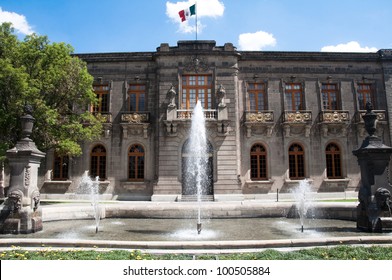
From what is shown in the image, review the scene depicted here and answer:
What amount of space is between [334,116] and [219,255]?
2084 cm

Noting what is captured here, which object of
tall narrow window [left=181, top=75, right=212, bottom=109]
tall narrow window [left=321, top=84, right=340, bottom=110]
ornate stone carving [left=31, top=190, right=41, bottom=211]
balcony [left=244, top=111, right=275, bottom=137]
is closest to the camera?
ornate stone carving [left=31, top=190, right=41, bottom=211]

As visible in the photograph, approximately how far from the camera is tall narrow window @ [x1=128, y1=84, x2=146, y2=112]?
24531 mm

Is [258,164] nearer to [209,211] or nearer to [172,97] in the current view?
[172,97]

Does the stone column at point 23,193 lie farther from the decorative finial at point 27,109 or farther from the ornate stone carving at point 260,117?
the ornate stone carving at point 260,117

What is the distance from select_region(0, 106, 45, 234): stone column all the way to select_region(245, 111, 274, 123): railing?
1621 centimetres

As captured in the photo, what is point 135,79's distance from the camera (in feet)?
80.1

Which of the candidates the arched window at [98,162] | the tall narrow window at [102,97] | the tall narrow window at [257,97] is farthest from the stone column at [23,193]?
the tall narrow window at [257,97]

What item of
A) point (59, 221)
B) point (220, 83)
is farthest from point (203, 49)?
point (59, 221)

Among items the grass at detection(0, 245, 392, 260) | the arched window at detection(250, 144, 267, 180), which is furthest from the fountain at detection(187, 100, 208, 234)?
the grass at detection(0, 245, 392, 260)

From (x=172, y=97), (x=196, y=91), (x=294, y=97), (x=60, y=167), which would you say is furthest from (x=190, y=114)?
(x=60, y=167)

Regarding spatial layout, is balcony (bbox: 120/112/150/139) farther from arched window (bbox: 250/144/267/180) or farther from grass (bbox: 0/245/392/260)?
grass (bbox: 0/245/392/260)

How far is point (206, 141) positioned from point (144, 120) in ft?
16.7

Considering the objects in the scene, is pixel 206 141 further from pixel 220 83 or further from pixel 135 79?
pixel 135 79

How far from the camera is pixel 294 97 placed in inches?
973
